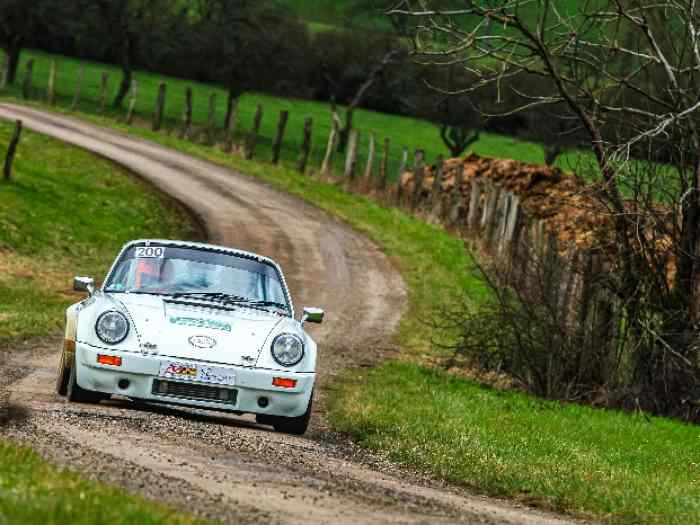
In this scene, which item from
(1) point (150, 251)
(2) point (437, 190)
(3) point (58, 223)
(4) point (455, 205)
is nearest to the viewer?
(1) point (150, 251)

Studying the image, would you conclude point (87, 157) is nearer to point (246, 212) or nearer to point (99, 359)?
point (246, 212)

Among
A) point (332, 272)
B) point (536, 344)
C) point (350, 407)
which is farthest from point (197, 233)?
point (350, 407)

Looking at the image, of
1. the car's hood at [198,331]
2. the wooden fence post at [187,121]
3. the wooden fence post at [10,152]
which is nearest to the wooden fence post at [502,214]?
the wooden fence post at [10,152]

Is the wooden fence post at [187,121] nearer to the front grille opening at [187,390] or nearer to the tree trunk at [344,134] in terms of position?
the tree trunk at [344,134]

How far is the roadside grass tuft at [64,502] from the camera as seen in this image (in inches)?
267

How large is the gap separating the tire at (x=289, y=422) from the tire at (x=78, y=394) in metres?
1.44

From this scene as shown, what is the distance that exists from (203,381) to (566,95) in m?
7.88

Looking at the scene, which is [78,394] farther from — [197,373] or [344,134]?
[344,134]

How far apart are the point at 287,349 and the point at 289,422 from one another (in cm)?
73

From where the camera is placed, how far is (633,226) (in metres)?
18.6

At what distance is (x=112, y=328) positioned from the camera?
12.1 meters

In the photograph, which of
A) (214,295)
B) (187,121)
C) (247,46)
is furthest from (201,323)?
Answer: (247,46)

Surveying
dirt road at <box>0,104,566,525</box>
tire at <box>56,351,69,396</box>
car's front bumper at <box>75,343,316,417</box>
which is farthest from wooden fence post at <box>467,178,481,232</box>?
car's front bumper at <box>75,343,316,417</box>

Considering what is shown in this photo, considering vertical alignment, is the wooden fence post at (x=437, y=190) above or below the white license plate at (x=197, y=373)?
above
